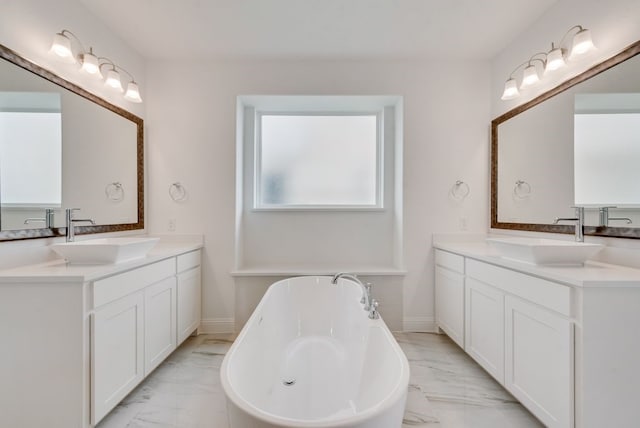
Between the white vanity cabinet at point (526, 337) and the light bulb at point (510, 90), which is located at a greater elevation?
the light bulb at point (510, 90)

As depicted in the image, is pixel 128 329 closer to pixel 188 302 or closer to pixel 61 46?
pixel 188 302

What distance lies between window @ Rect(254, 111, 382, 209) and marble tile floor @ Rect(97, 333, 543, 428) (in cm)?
152

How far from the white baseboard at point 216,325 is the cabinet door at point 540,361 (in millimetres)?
2154

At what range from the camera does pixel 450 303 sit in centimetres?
234

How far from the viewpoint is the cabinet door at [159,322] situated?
1796 millimetres

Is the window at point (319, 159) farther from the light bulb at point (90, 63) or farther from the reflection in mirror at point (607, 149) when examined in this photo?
the reflection in mirror at point (607, 149)

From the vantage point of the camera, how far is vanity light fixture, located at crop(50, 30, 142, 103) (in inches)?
67.4

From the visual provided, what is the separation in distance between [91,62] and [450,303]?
324 centimetres

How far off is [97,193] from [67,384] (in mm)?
1325

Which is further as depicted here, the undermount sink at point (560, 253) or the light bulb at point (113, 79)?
the light bulb at point (113, 79)

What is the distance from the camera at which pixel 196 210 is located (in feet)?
8.58

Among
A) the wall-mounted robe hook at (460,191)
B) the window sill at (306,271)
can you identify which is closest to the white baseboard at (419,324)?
the window sill at (306,271)

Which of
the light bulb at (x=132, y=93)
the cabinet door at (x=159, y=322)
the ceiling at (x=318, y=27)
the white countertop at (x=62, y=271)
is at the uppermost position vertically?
the ceiling at (x=318, y=27)

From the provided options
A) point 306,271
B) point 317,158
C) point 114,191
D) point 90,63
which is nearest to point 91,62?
point 90,63
